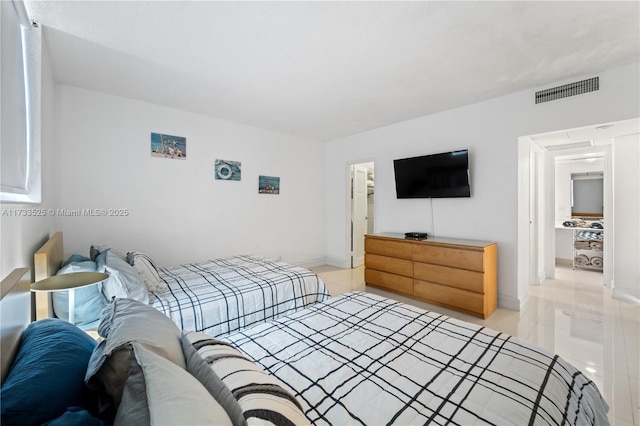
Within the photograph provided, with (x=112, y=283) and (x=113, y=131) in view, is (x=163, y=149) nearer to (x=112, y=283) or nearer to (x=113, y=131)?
(x=113, y=131)

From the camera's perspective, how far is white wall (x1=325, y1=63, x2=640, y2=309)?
263cm

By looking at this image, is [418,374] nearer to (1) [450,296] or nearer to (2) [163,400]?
(2) [163,400]

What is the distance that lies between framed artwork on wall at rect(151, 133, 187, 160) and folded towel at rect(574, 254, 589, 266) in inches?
281

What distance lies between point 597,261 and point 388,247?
13.6 ft

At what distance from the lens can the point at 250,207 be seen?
4.36 m

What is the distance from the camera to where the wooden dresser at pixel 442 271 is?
9.75 feet

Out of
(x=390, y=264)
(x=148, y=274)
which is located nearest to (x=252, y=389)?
(x=148, y=274)

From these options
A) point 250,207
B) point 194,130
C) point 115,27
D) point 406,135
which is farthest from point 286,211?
point 115,27

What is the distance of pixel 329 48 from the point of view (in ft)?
7.13

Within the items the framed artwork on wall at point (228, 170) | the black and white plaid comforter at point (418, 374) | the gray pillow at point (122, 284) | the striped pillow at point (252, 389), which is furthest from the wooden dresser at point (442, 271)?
the gray pillow at point (122, 284)

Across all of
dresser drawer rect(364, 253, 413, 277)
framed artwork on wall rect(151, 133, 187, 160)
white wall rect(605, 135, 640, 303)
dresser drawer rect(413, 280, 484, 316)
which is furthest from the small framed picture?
white wall rect(605, 135, 640, 303)

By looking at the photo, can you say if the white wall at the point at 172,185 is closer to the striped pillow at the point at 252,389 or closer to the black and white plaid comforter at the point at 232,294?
the black and white plaid comforter at the point at 232,294

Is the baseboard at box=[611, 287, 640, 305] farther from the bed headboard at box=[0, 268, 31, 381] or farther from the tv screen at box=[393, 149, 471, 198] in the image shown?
the bed headboard at box=[0, 268, 31, 381]

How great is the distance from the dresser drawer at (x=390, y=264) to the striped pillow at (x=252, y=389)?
2.92 m
